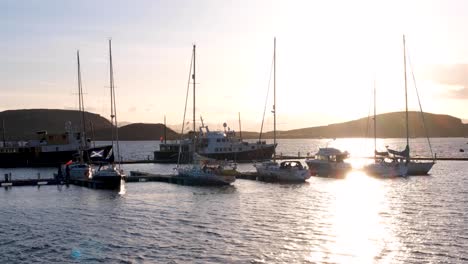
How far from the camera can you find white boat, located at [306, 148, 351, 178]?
75.9 metres

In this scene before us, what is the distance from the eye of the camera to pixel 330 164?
250 ft

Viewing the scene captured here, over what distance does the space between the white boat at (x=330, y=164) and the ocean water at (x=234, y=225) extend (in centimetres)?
1660

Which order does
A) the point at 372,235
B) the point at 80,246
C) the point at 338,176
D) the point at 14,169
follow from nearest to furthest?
the point at 80,246 → the point at 372,235 → the point at 338,176 → the point at 14,169

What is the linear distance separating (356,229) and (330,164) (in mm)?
41894

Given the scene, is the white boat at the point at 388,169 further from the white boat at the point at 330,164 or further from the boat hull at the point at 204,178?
the boat hull at the point at 204,178

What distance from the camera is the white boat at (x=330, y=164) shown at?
7588 centimetres

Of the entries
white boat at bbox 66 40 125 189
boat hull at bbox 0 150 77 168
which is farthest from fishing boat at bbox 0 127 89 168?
white boat at bbox 66 40 125 189

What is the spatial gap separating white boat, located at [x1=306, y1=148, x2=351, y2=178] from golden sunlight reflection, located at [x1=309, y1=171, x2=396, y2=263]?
16.6m

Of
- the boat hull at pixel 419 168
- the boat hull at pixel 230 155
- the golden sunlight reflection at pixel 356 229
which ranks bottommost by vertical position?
the golden sunlight reflection at pixel 356 229

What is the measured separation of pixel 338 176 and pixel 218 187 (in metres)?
22.0

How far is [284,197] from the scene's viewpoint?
51.4 m

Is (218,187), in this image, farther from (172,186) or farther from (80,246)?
(80,246)

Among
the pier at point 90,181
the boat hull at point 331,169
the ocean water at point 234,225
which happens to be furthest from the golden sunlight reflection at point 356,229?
the pier at point 90,181

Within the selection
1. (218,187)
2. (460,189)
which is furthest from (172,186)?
(460,189)
